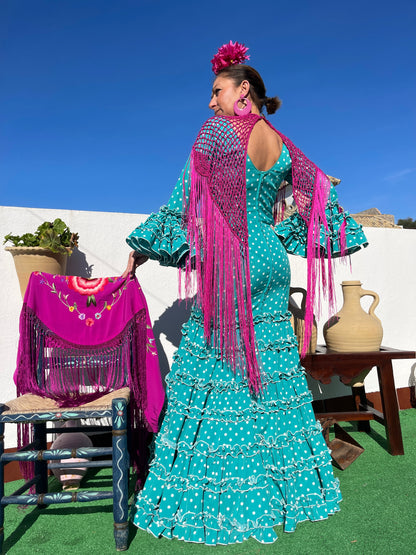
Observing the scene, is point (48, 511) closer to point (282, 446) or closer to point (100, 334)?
point (100, 334)

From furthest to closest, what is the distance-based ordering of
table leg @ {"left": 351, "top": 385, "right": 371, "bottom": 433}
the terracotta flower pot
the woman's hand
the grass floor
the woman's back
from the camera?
table leg @ {"left": 351, "top": 385, "right": 371, "bottom": 433} → the terracotta flower pot → the woman's hand → the woman's back → the grass floor

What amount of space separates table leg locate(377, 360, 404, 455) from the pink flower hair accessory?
205 cm

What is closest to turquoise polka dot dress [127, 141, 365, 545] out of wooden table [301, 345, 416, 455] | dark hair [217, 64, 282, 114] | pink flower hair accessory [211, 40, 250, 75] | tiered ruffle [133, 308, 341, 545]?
tiered ruffle [133, 308, 341, 545]

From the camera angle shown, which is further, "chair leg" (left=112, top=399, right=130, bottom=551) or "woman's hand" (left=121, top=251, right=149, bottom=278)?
"woman's hand" (left=121, top=251, right=149, bottom=278)

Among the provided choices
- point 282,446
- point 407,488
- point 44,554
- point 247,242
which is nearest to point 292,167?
point 247,242

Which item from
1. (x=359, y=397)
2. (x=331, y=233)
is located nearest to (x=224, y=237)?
(x=331, y=233)

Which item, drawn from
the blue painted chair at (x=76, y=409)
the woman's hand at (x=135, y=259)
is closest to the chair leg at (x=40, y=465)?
the blue painted chair at (x=76, y=409)

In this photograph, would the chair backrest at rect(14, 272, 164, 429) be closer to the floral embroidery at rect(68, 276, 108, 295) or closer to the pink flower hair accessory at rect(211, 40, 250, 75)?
the floral embroidery at rect(68, 276, 108, 295)

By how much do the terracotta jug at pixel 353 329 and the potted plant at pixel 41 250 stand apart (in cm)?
185

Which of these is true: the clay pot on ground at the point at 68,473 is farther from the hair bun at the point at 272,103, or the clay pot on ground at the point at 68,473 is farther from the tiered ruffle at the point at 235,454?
the hair bun at the point at 272,103

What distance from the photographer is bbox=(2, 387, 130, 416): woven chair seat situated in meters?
1.67

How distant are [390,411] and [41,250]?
2.44m

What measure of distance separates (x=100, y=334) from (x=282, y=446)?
108 centimetres

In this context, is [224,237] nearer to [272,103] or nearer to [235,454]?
[272,103]
